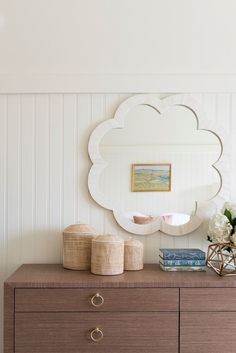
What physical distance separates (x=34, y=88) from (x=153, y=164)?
72cm

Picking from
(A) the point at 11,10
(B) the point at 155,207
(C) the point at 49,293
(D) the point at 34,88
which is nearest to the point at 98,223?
(B) the point at 155,207

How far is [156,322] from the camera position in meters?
1.77

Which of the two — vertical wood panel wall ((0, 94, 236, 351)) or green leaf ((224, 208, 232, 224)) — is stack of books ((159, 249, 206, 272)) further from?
vertical wood panel wall ((0, 94, 236, 351))

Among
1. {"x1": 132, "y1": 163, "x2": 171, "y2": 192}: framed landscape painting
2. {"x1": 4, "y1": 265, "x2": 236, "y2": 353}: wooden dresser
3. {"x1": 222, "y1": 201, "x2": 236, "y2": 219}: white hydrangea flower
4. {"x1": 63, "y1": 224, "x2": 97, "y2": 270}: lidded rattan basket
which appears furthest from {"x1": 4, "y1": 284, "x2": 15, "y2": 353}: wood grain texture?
{"x1": 222, "y1": 201, "x2": 236, "y2": 219}: white hydrangea flower

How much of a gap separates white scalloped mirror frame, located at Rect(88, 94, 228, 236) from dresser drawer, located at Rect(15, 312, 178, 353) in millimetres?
496

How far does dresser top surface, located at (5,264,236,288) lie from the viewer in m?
1.75

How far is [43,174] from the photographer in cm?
215

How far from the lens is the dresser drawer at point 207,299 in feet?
5.82

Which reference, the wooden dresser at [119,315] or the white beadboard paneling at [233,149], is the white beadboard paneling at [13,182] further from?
the white beadboard paneling at [233,149]

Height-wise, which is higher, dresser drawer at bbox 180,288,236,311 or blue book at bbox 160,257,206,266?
blue book at bbox 160,257,206,266

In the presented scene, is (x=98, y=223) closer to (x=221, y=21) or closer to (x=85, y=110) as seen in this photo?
(x=85, y=110)

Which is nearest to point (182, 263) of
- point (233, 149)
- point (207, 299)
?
point (207, 299)

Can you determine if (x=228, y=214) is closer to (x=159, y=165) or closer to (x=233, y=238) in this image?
(x=233, y=238)

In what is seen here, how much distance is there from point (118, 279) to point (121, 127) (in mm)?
776
